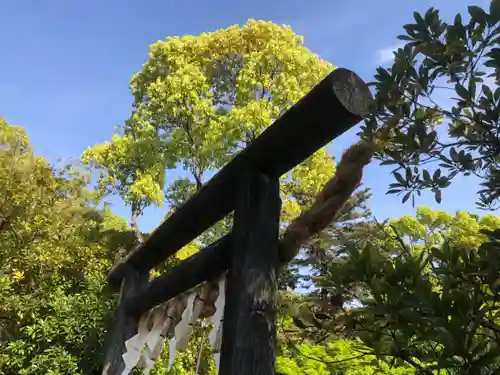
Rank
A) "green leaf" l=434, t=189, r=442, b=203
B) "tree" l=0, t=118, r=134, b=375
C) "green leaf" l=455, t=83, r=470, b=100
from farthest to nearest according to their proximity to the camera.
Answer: "tree" l=0, t=118, r=134, b=375
"green leaf" l=434, t=189, r=442, b=203
"green leaf" l=455, t=83, r=470, b=100

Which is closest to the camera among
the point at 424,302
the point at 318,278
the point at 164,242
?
the point at 424,302

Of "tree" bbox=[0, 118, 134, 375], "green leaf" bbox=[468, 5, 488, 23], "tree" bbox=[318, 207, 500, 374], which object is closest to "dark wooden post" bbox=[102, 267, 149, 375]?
"tree" bbox=[318, 207, 500, 374]

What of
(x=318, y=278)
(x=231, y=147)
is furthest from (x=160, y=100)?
(x=318, y=278)

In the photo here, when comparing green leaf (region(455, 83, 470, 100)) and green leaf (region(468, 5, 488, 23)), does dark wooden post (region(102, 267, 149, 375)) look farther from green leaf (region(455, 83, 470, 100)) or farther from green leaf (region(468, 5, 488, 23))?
green leaf (region(468, 5, 488, 23))

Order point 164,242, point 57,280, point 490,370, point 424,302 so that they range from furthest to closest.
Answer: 1. point 57,280
2. point 164,242
3. point 490,370
4. point 424,302

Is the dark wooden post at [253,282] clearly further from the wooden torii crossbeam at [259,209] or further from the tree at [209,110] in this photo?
the tree at [209,110]

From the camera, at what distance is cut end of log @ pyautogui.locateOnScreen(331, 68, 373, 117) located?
1335 millimetres

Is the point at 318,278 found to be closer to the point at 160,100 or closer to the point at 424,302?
the point at 424,302

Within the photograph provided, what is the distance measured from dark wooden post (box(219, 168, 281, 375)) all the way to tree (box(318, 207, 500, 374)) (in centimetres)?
25

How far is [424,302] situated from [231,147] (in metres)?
8.77

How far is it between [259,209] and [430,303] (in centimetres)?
74

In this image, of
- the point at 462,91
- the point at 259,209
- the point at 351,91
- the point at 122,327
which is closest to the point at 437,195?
the point at 462,91

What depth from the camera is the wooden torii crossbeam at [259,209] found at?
1.36 metres

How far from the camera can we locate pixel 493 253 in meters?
1.01
